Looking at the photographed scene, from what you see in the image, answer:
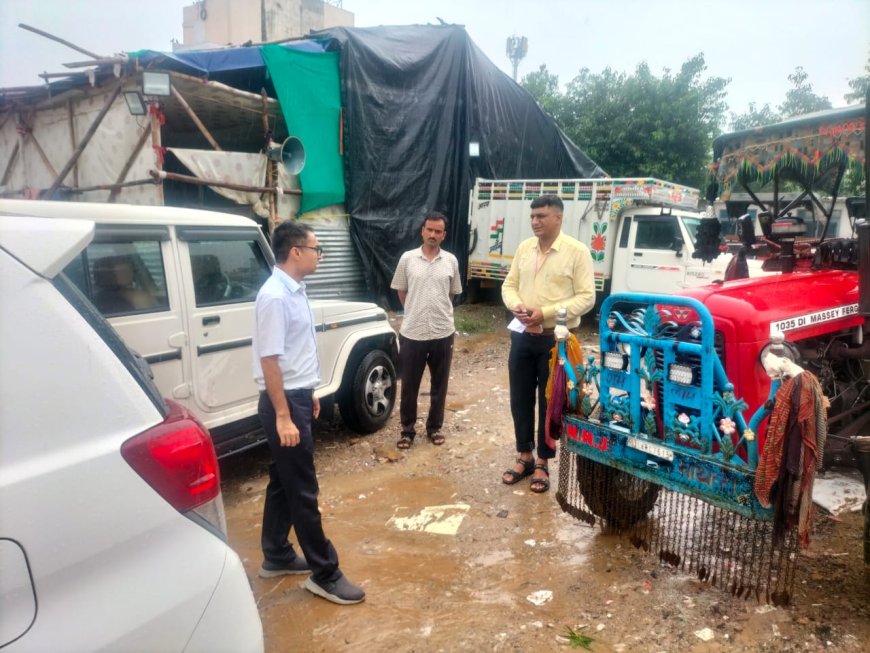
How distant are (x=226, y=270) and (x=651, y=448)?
282 cm

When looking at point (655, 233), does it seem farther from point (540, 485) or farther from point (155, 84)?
point (155, 84)

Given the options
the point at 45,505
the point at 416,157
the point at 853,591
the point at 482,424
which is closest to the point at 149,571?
the point at 45,505

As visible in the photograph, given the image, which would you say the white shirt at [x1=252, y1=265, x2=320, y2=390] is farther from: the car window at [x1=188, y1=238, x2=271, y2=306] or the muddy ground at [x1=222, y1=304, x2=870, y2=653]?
the car window at [x1=188, y1=238, x2=271, y2=306]

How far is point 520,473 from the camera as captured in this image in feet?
13.9

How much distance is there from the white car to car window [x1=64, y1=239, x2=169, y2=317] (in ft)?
6.27

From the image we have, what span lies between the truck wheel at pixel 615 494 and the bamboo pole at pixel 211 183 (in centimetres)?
643

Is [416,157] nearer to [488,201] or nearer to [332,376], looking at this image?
[488,201]

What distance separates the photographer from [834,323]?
3514mm

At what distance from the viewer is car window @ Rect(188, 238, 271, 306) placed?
3.76 m

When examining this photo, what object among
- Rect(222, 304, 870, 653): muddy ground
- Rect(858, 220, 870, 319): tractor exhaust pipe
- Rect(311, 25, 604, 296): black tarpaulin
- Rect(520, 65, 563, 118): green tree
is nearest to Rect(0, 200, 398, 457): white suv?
Rect(222, 304, 870, 653): muddy ground

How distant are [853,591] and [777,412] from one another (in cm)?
129

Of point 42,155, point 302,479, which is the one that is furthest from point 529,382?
point 42,155

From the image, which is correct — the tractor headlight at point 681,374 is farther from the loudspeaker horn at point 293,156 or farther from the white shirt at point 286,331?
the loudspeaker horn at point 293,156

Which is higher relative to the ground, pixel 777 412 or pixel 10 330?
pixel 10 330
